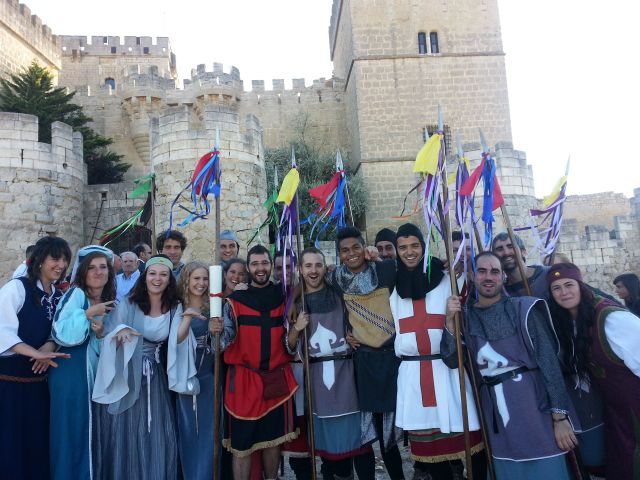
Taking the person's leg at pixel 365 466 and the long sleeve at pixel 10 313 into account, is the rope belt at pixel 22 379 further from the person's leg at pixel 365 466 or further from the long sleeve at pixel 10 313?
the person's leg at pixel 365 466

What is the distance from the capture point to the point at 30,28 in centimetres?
2300

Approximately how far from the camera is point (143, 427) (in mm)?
3703

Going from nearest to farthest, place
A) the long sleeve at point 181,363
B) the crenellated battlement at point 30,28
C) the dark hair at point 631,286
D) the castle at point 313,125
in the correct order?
1. the long sleeve at point 181,363
2. the dark hair at point 631,286
3. the castle at point 313,125
4. the crenellated battlement at point 30,28

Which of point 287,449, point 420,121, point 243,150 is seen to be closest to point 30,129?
point 243,150

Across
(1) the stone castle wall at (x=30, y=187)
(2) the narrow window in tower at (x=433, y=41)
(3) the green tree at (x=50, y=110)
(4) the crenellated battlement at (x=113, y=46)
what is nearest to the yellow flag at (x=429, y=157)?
(1) the stone castle wall at (x=30, y=187)

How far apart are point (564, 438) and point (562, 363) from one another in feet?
1.66

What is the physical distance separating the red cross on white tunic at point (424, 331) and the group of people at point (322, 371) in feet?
0.03

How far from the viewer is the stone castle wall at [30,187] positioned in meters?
10.3

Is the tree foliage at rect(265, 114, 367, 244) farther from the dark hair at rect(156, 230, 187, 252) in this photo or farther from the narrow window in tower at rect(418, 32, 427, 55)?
the dark hair at rect(156, 230, 187, 252)

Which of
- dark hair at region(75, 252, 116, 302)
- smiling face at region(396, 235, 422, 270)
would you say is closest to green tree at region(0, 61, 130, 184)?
dark hair at region(75, 252, 116, 302)

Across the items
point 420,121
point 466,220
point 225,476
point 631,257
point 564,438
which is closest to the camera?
point 564,438

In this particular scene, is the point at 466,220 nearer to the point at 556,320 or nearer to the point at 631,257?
the point at 556,320

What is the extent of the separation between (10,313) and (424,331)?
2.82 meters

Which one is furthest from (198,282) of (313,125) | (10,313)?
(313,125)
